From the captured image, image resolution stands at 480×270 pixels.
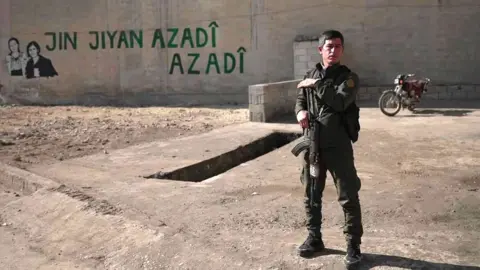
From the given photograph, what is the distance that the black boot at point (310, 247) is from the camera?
343cm

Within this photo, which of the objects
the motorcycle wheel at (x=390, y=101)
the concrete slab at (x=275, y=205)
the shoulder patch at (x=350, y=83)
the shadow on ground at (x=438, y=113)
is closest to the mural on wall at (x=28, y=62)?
the concrete slab at (x=275, y=205)

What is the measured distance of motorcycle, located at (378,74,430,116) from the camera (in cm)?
1073

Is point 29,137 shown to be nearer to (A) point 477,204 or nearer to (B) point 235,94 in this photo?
(B) point 235,94

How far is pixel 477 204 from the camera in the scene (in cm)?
461

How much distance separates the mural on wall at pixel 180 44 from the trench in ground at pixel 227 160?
6.12 m

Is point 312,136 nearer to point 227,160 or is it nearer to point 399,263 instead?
point 399,263

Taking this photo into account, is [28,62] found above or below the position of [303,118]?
above

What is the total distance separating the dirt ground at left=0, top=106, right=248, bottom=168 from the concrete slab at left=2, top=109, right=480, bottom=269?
857 millimetres

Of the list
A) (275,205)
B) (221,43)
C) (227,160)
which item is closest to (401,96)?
(227,160)

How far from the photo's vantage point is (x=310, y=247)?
3.45 m

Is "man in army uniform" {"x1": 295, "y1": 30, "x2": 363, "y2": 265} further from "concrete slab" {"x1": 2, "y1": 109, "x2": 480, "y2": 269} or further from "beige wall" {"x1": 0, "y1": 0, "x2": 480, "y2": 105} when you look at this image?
"beige wall" {"x1": 0, "y1": 0, "x2": 480, "y2": 105}

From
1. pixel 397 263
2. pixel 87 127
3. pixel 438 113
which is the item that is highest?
pixel 438 113

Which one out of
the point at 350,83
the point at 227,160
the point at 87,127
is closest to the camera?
the point at 350,83

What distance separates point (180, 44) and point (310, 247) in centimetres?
1252
